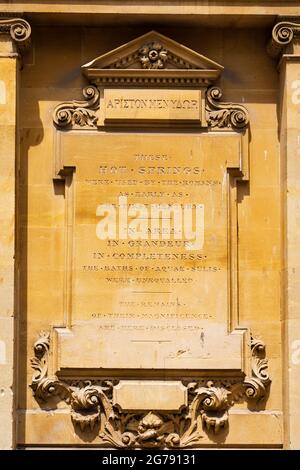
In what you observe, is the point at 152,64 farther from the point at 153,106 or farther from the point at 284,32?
the point at 284,32

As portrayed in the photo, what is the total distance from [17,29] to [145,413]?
557cm

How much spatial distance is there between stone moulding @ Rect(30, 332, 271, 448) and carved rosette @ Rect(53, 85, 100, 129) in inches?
126

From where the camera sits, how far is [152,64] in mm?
25141

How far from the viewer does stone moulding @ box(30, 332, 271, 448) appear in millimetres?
24344

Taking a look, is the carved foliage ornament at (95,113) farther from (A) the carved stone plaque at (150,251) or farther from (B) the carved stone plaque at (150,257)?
(A) the carved stone plaque at (150,251)

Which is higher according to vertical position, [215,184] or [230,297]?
[215,184]

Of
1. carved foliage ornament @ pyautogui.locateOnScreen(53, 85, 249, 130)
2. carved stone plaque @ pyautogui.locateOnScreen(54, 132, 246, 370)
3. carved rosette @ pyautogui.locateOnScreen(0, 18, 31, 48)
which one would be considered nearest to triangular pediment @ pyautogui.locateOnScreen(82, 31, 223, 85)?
carved foliage ornament @ pyautogui.locateOnScreen(53, 85, 249, 130)

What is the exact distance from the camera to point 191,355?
24.5 m

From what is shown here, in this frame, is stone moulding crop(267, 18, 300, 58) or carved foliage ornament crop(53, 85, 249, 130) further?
carved foliage ornament crop(53, 85, 249, 130)

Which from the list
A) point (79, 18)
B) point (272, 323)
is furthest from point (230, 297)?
point (79, 18)

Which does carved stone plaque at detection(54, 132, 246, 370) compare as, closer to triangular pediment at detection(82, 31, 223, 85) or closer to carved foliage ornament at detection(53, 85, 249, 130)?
carved foliage ornament at detection(53, 85, 249, 130)

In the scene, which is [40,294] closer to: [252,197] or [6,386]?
[6,386]
